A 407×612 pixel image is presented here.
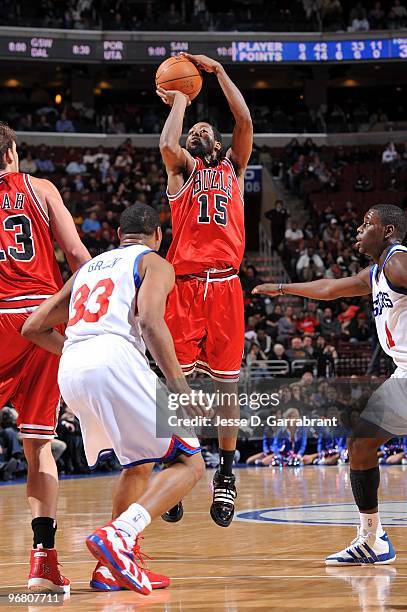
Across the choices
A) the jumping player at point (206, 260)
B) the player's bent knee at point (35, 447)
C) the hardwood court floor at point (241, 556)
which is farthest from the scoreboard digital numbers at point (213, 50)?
the player's bent knee at point (35, 447)

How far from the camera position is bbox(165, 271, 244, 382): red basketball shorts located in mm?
7410

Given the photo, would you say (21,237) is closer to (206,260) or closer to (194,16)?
(206,260)

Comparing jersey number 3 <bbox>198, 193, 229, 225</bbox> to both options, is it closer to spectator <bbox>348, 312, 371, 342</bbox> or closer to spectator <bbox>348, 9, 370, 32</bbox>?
spectator <bbox>348, 312, 371, 342</bbox>

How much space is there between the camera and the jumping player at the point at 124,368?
503 centimetres

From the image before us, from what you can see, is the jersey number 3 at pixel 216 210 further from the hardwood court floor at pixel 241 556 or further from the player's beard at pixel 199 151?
the hardwood court floor at pixel 241 556

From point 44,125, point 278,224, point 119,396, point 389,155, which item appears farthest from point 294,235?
point 119,396

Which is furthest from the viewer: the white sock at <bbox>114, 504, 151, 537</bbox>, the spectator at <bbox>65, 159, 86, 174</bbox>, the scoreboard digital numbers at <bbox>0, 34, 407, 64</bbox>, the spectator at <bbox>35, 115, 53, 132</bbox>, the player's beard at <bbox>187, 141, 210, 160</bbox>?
the spectator at <bbox>35, 115, 53, 132</bbox>

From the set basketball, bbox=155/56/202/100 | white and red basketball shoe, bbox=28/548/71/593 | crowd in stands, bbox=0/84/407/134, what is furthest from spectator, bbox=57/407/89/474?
crowd in stands, bbox=0/84/407/134

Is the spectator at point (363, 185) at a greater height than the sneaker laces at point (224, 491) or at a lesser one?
greater

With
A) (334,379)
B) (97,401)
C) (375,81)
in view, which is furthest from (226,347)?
(375,81)

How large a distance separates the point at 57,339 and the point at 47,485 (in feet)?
2.68

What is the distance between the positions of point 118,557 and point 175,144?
3.50m

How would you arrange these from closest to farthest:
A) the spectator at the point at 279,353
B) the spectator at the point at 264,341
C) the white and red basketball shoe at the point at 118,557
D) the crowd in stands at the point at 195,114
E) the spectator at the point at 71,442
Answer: the white and red basketball shoe at the point at 118,557
the spectator at the point at 71,442
the spectator at the point at 279,353
the spectator at the point at 264,341
the crowd in stands at the point at 195,114

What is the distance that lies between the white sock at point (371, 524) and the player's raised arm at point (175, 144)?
2.67 meters
